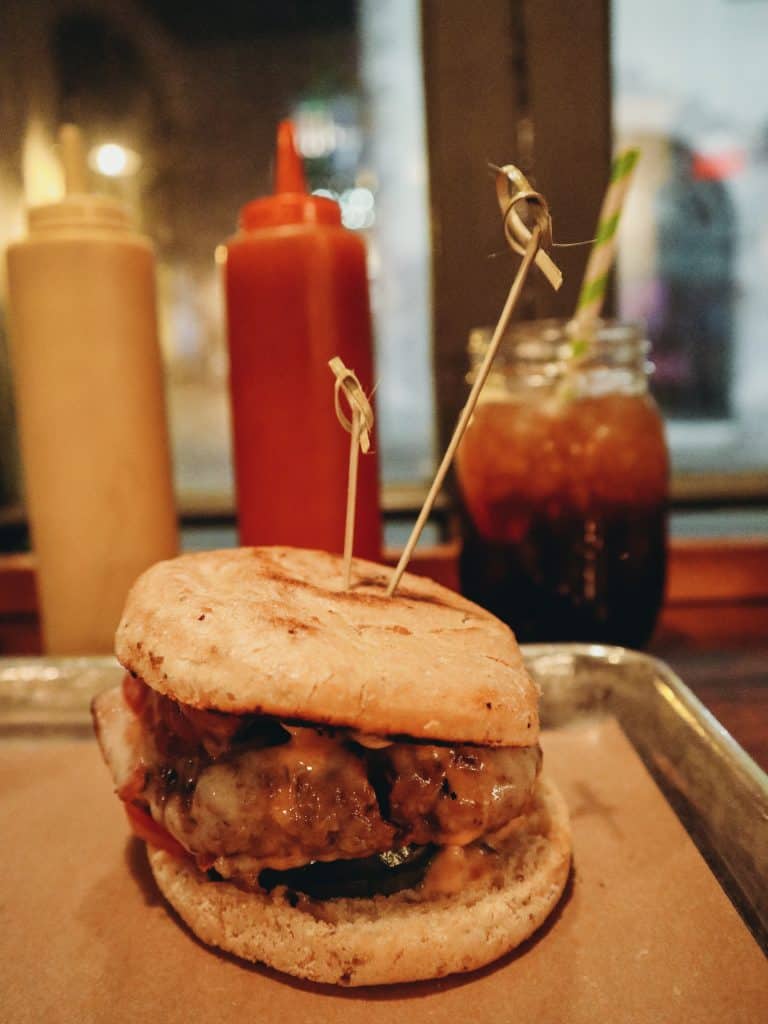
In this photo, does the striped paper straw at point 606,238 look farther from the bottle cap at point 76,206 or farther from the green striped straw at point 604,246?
the bottle cap at point 76,206

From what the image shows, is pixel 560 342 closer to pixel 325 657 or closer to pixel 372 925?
pixel 325 657

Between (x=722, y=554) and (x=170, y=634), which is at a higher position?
(x=170, y=634)

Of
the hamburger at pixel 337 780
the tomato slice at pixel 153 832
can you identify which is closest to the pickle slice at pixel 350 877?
the hamburger at pixel 337 780

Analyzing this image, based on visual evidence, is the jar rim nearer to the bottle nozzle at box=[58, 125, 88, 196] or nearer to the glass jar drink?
the glass jar drink

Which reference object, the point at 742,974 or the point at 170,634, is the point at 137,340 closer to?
the point at 170,634

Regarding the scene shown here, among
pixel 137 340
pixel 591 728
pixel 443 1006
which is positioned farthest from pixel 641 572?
pixel 137 340

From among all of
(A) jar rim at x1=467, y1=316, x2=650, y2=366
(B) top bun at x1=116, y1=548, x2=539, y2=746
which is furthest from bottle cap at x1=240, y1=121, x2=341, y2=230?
(B) top bun at x1=116, y1=548, x2=539, y2=746

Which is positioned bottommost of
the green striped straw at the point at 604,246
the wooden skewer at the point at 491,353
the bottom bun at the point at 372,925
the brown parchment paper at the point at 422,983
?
the brown parchment paper at the point at 422,983
